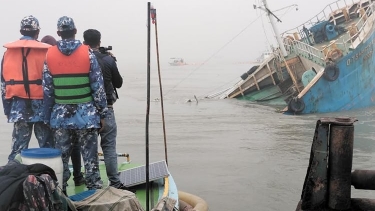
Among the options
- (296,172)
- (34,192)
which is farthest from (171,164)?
(34,192)

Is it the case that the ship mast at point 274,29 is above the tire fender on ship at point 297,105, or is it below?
above

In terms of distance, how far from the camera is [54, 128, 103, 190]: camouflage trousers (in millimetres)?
4344

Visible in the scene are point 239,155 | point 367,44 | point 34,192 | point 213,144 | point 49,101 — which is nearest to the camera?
point 34,192

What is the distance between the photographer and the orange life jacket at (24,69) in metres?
4.44

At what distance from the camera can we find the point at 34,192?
289 cm

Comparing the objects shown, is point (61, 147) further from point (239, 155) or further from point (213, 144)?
point (213, 144)

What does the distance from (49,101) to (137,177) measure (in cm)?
145

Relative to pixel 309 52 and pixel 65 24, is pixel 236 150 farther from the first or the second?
pixel 309 52

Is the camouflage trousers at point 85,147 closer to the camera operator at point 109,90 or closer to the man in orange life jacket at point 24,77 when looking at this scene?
the camera operator at point 109,90

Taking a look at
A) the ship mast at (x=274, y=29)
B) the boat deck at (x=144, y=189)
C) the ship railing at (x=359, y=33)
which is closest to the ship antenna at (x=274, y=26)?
the ship mast at (x=274, y=29)

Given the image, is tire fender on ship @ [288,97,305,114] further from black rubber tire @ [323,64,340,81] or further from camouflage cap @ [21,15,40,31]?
camouflage cap @ [21,15,40,31]

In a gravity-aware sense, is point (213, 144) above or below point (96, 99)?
below

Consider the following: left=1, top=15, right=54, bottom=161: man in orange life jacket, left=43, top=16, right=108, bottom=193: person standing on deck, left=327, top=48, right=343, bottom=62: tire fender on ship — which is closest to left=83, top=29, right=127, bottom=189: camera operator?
left=43, top=16, right=108, bottom=193: person standing on deck

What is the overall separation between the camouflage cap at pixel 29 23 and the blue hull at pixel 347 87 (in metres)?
14.5
